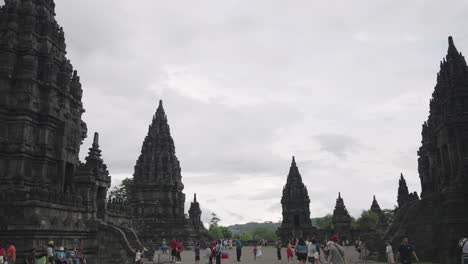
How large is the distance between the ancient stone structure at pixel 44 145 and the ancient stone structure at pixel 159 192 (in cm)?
2192

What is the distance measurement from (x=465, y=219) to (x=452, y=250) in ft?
5.70

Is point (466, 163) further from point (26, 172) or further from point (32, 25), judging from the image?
point (32, 25)

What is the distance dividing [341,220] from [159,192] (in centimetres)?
2738

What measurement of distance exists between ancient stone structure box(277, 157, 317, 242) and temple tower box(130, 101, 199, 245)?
16.5 meters

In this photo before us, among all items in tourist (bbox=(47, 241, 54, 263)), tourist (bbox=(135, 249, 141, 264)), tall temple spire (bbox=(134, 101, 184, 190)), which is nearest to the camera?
tourist (bbox=(47, 241, 54, 263))

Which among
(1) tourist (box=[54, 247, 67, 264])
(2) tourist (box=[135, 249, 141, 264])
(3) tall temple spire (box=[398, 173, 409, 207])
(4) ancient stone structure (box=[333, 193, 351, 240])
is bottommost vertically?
(2) tourist (box=[135, 249, 141, 264])

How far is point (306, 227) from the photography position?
62.8 m

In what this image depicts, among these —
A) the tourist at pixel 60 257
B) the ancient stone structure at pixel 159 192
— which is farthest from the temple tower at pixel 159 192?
the tourist at pixel 60 257

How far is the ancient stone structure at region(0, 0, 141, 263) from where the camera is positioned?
2109cm

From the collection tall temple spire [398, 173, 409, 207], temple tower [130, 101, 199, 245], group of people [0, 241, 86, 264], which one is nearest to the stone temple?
group of people [0, 241, 86, 264]

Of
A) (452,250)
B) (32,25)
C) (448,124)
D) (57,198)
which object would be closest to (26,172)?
(57,198)

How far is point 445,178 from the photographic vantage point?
27.4 m

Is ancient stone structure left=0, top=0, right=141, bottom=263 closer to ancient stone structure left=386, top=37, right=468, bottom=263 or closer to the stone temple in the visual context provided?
the stone temple

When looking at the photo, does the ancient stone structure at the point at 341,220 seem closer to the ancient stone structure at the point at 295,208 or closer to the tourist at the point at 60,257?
the ancient stone structure at the point at 295,208
